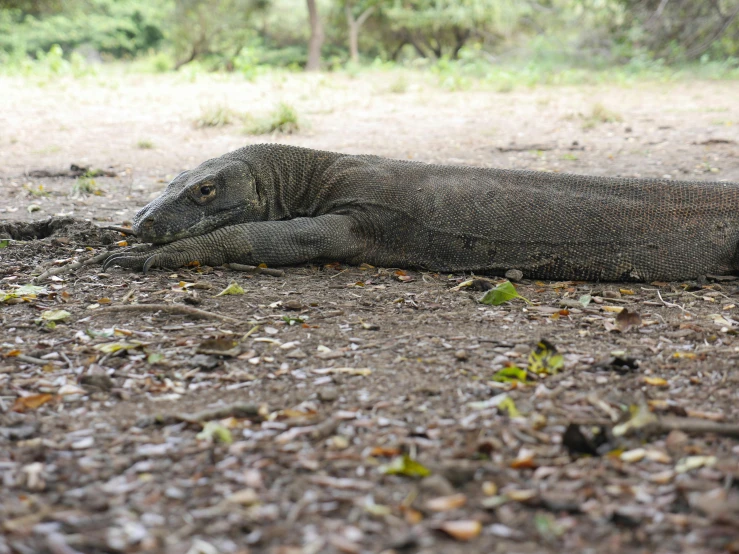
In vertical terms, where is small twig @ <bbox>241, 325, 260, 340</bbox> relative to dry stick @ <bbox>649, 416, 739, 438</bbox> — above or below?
above

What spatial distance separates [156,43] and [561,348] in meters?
24.8

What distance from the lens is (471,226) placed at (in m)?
4.21

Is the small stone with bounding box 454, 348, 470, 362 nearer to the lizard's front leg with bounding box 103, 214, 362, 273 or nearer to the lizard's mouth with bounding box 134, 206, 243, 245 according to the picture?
the lizard's front leg with bounding box 103, 214, 362, 273

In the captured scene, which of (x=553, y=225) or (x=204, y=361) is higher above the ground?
(x=553, y=225)

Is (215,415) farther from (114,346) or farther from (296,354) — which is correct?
(114,346)

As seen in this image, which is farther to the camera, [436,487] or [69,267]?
[69,267]

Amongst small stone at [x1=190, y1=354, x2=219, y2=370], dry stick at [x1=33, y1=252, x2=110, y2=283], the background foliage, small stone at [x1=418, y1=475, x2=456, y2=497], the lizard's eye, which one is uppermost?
the background foliage

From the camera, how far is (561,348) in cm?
294

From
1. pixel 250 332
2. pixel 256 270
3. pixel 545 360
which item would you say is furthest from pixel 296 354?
pixel 256 270

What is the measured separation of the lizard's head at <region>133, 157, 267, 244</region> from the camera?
13.6 ft

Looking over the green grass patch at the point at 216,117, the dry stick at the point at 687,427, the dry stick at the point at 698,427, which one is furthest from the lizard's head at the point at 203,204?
the green grass patch at the point at 216,117

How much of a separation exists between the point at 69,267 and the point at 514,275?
2.40m

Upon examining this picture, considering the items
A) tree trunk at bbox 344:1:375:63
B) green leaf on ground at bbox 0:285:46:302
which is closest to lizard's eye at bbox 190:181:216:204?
green leaf on ground at bbox 0:285:46:302

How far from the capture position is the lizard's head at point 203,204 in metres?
4.14
